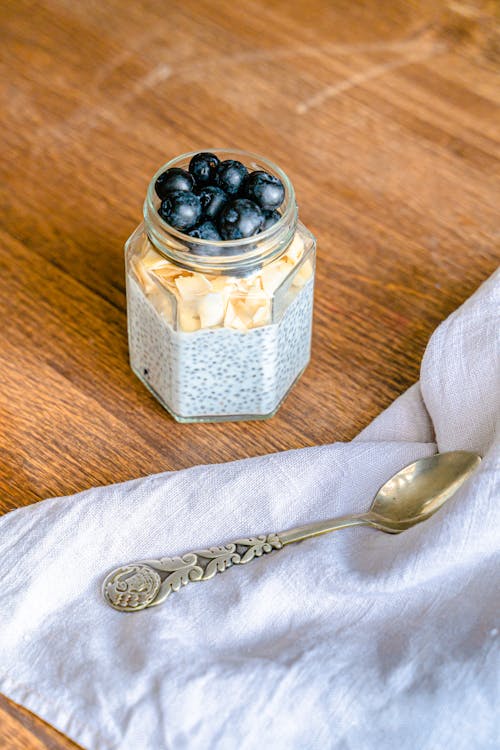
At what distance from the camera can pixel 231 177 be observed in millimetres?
A: 762

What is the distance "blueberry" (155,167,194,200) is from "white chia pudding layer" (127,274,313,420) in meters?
0.09

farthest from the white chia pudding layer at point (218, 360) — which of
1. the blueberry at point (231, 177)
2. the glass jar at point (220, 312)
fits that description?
the blueberry at point (231, 177)

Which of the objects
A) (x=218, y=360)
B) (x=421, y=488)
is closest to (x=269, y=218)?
(x=218, y=360)

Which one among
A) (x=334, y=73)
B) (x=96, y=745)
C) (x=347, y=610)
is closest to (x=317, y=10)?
(x=334, y=73)

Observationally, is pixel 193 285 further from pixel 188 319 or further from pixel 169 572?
pixel 169 572

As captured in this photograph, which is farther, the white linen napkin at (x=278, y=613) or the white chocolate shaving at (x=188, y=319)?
the white chocolate shaving at (x=188, y=319)

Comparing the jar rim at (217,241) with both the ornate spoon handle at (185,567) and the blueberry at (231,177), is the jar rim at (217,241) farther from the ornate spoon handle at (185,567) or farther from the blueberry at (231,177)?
the ornate spoon handle at (185,567)

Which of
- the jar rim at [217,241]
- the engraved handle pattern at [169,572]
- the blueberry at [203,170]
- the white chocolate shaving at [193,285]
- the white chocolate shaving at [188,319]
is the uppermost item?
the blueberry at [203,170]

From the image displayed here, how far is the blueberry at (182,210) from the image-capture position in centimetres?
74

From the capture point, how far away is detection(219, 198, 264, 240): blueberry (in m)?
0.74

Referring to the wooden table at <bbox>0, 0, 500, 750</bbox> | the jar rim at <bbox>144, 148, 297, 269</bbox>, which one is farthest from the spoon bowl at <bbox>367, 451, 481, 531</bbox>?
the jar rim at <bbox>144, 148, 297, 269</bbox>

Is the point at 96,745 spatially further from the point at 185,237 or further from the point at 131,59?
the point at 131,59

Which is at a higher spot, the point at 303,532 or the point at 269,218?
the point at 269,218

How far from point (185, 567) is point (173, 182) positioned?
1.00 ft
